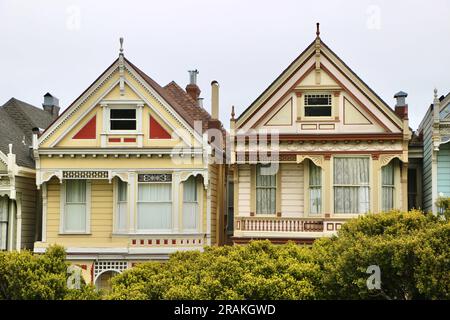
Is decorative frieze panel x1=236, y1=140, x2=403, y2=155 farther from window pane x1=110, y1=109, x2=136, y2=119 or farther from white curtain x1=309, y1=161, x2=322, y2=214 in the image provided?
window pane x1=110, y1=109, x2=136, y2=119

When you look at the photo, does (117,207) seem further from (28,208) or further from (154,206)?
(28,208)

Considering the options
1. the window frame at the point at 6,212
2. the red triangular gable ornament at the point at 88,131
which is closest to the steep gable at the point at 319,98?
the red triangular gable ornament at the point at 88,131

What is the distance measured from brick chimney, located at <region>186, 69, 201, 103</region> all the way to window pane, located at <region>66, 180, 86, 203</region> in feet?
29.1

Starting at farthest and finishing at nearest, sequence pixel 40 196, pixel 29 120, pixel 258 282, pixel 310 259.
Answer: pixel 29 120
pixel 40 196
pixel 310 259
pixel 258 282

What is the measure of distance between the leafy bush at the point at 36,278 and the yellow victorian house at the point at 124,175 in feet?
20.1

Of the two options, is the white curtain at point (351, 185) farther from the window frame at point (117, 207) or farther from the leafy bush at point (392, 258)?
the window frame at point (117, 207)

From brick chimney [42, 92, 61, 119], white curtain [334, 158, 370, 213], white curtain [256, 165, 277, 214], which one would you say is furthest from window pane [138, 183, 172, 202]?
brick chimney [42, 92, 61, 119]

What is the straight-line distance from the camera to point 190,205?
1144 inches

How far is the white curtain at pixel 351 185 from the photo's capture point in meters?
27.6

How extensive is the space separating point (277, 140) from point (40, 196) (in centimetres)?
1074

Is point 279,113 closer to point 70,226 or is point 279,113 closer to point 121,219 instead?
point 121,219

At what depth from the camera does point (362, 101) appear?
90.7 feet

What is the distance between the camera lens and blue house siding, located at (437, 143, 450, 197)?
27109 millimetres
